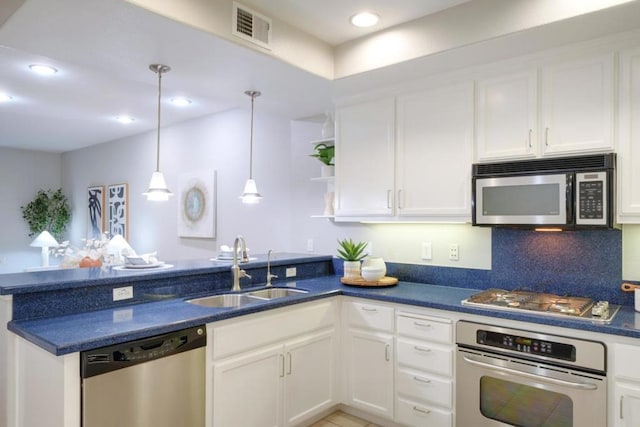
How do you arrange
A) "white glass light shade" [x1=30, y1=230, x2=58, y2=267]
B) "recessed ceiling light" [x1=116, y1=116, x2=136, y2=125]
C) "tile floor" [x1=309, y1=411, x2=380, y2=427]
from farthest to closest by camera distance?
"white glass light shade" [x1=30, y1=230, x2=58, y2=267] → "recessed ceiling light" [x1=116, y1=116, x2=136, y2=125] → "tile floor" [x1=309, y1=411, x2=380, y2=427]

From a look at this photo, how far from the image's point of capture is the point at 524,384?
6.87 feet

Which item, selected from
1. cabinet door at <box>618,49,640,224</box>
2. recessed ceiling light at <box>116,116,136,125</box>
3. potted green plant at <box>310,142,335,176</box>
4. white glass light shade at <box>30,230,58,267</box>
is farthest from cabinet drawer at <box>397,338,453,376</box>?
white glass light shade at <box>30,230,58,267</box>

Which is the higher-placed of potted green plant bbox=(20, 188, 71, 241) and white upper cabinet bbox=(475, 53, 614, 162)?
white upper cabinet bbox=(475, 53, 614, 162)

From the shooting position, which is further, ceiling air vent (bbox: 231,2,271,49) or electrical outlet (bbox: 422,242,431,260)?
electrical outlet (bbox: 422,242,431,260)

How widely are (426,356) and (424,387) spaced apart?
0.61 feet

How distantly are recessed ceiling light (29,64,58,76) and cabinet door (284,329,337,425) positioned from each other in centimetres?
296

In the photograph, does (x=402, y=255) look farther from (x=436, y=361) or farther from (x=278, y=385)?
(x=278, y=385)

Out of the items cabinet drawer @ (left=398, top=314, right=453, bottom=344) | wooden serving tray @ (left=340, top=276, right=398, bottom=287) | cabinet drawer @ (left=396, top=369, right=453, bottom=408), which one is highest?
wooden serving tray @ (left=340, top=276, right=398, bottom=287)

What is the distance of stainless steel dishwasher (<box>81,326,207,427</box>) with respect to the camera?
1.68 meters

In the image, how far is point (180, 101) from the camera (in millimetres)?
4238

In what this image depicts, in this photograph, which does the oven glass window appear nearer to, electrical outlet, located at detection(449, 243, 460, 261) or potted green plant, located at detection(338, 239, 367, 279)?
electrical outlet, located at detection(449, 243, 460, 261)

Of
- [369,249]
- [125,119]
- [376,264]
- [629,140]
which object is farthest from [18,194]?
[629,140]

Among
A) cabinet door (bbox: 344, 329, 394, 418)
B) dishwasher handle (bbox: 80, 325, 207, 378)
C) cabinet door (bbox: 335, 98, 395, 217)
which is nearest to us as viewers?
dishwasher handle (bbox: 80, 325, 207, 378)

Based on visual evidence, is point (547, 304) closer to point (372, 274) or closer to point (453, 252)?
point (453, 252)
